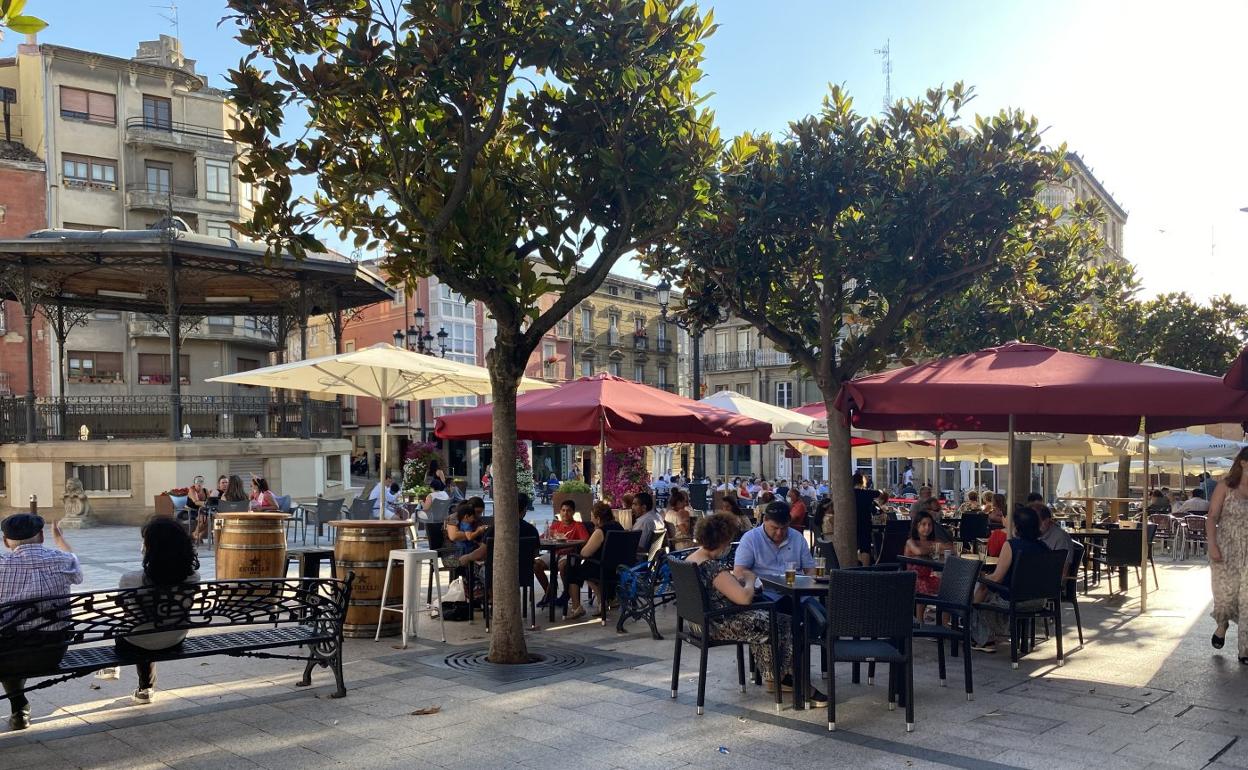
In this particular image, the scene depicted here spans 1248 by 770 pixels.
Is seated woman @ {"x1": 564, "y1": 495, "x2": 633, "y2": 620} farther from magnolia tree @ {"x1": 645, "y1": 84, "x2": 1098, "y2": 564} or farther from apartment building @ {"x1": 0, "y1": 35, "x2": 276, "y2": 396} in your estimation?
apartment building @ {"x1": 0, "y1": 35, "x2": 276, "y2": 396}

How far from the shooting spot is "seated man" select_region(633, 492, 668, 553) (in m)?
9.95

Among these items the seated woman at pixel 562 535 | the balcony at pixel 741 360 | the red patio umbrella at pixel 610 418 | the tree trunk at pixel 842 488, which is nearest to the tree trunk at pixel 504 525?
the red patio umbrella at pixel 610 418

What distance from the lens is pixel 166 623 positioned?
5652mm

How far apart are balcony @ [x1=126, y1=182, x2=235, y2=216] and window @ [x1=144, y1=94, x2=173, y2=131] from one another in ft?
7.51

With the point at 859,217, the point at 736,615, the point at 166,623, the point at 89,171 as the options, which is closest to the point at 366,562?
the point at 166,623

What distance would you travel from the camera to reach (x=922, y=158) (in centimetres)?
1075

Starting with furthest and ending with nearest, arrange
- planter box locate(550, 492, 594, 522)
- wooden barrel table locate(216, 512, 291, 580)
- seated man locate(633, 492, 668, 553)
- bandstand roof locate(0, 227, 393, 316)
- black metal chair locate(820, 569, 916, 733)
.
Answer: bandstand roof locate(0, 227, 393, 316)
planter box locate(550, 492, 594, 522)
seated man locate(633, 492, 668, 553)
wooden barrel table locate(216, 512, 291, 580)
black metal chair locate(820, 569, 916, 733)

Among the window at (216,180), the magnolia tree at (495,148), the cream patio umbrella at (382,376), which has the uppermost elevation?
the window at (216,180)

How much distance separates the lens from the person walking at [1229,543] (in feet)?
23.8

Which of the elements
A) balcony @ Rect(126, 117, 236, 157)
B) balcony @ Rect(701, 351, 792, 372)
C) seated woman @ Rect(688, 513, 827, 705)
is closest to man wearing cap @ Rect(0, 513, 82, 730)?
seated woman @ Rect(688, 513, 827, 705)

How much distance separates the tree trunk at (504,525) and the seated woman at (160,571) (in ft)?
6.88

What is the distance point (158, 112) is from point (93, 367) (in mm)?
10037

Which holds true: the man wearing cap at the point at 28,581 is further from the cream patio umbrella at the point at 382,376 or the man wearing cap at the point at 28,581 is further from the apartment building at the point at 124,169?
the apartment building at the point at 124,169

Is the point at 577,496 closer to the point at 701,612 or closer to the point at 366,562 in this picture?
the point at 366,562
